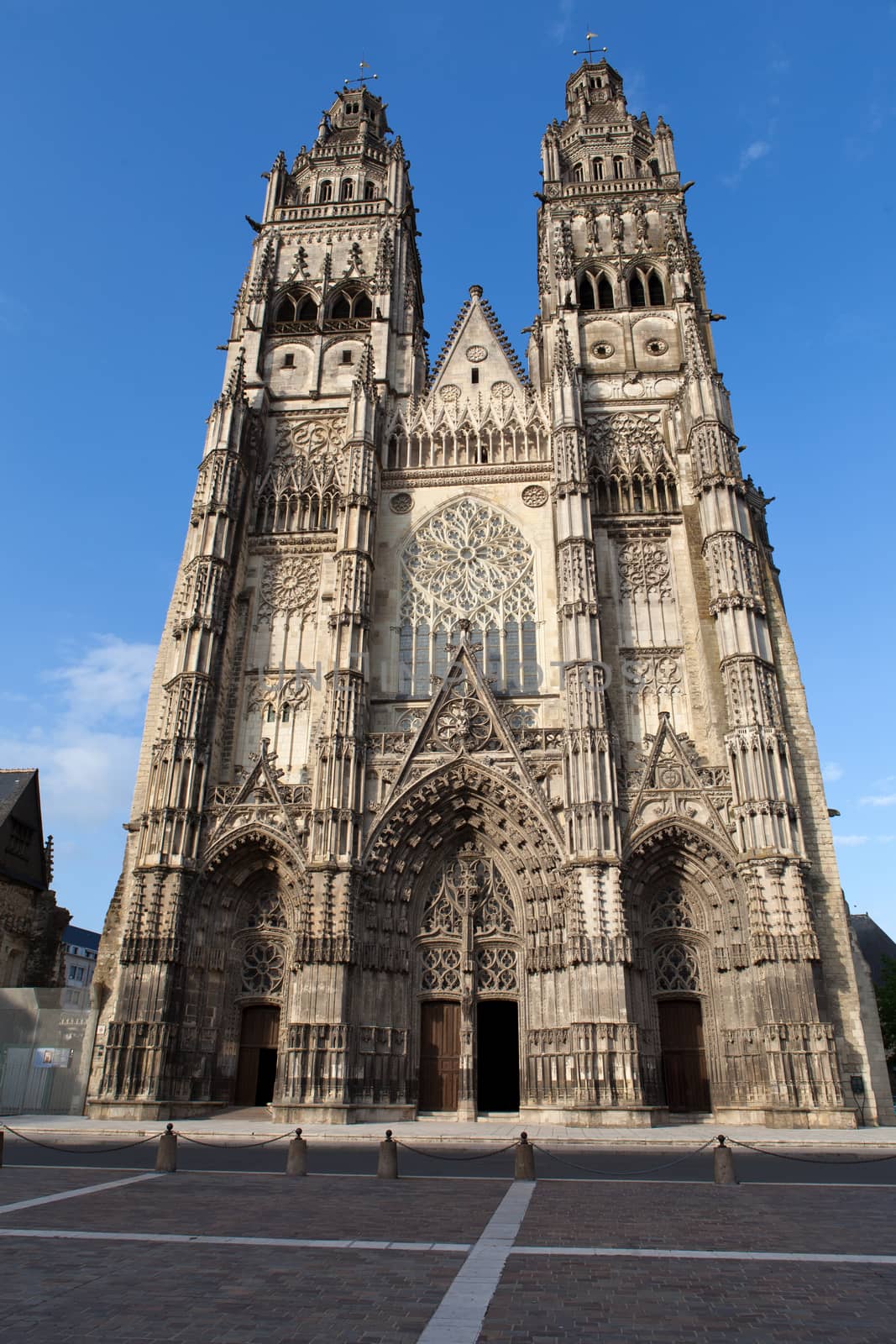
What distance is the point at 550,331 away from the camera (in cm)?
3108

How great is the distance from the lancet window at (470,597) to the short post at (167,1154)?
48.2 feet

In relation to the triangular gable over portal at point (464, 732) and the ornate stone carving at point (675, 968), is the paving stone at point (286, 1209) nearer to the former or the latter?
the ornate stone carving at point (675, 968)

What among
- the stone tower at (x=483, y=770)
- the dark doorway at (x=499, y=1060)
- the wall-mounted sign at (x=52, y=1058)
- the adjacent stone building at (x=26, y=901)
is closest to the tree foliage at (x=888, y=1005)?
the stone tower at (x=483, y=770)

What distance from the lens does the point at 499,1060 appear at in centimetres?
2364

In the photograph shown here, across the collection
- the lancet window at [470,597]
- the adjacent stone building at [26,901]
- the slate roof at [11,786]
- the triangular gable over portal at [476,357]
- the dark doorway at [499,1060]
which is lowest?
the dark doorway at [499,1060]

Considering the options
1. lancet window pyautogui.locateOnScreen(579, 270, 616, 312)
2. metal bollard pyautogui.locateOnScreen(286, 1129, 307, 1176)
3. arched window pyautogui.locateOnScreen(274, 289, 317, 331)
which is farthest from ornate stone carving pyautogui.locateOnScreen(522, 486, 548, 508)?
metal bollard pyautogui.locateOnScreen(286, 1129, 307, 1176)

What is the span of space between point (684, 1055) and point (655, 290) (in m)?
25.4

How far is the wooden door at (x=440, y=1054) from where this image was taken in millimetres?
21094

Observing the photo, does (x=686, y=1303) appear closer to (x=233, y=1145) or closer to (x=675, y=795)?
(x=233, y=1145)

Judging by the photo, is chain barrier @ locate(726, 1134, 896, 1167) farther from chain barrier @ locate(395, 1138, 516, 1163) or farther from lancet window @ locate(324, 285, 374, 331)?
lancet window @ locate(324, 285, 374, 331)

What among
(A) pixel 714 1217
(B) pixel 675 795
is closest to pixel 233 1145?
(A) pixel 714 1217

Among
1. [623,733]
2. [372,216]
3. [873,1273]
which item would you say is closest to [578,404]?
[623,733]

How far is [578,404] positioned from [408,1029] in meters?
18.1

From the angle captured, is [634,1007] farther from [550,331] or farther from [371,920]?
[550,331]
